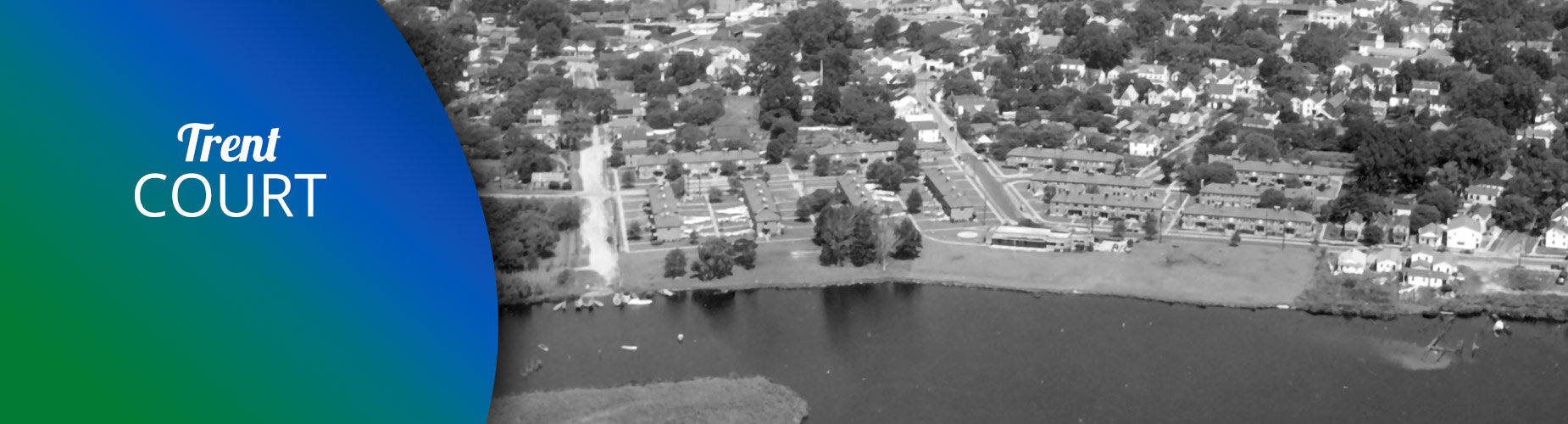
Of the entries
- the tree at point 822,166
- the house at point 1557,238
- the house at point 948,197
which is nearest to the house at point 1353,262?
the house at point 1557,238

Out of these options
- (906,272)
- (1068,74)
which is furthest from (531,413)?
(1068,74)

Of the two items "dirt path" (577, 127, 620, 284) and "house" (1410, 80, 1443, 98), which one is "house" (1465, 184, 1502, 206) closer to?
"house" (1410, 80, 1443, 98)

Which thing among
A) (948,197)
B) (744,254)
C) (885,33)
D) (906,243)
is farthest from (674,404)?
(885,33)

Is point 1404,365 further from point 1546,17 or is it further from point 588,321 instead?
point 1546,17

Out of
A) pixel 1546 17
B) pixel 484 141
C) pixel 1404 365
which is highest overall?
pixel 1546 17

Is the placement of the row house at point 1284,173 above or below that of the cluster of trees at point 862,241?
above

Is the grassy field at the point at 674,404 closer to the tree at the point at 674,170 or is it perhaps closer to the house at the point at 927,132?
the tree at the point at 674,170

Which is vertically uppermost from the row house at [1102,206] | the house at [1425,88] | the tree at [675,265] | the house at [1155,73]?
the house at [1155,73]
